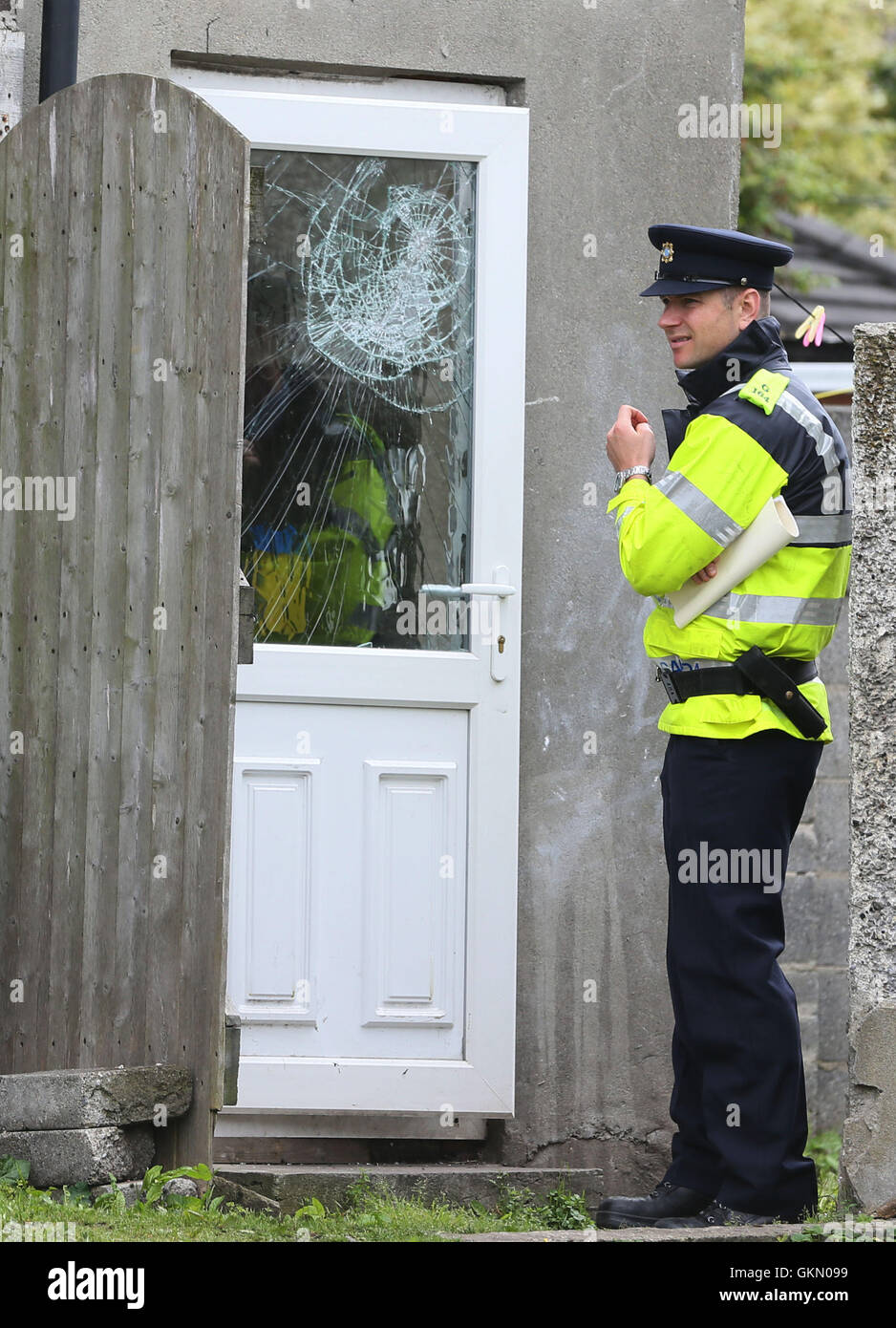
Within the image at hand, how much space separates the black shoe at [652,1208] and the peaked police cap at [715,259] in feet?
6.65

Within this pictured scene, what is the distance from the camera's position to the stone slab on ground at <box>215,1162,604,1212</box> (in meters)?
4.59

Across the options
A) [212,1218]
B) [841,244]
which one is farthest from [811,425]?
[841,244]

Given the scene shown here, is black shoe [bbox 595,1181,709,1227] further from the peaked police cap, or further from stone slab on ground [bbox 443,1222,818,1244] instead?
the peaked police cap

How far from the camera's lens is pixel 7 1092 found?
13.3ft

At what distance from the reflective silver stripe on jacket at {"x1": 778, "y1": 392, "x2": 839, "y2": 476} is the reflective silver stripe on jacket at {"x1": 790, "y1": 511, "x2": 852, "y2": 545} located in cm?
10

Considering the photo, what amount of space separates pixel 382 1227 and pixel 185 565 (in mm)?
1540

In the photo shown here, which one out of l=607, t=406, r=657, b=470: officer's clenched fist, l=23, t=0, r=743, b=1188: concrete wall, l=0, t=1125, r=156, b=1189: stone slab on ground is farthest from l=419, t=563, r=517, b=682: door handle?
l=0, t=1125, r=156, b=1189: stone slab on ground

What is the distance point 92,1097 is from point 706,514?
182 centimetres

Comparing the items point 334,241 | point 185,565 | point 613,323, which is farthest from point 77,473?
point 613,323

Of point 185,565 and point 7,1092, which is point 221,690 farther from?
point 7,1092

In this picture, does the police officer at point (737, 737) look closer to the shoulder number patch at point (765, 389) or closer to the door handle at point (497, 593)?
the shoulder number patch at point (765, 389)

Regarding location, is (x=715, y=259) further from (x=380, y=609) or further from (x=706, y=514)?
(x=380, y=609)
